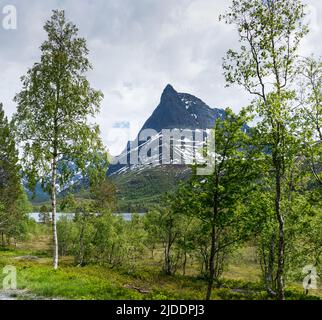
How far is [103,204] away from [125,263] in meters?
14.7

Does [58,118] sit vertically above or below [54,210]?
above

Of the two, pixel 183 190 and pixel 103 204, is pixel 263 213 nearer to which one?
pixel 183 190

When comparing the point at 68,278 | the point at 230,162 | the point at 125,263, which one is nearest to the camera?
the point at 230,162

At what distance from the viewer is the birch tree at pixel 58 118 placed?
2309 cm

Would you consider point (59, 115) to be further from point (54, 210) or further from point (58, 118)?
point (54, 210)

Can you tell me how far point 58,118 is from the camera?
2417 centimetres

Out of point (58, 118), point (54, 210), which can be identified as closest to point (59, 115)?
point (58, 118)

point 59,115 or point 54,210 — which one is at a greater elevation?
point 59,115

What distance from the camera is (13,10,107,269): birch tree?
909 inches

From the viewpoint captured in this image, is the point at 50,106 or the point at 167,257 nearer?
the point at 50,106

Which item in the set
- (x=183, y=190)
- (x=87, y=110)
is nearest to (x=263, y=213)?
(x=183, y=190)

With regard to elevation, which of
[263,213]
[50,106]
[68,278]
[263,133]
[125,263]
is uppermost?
[50,106]
